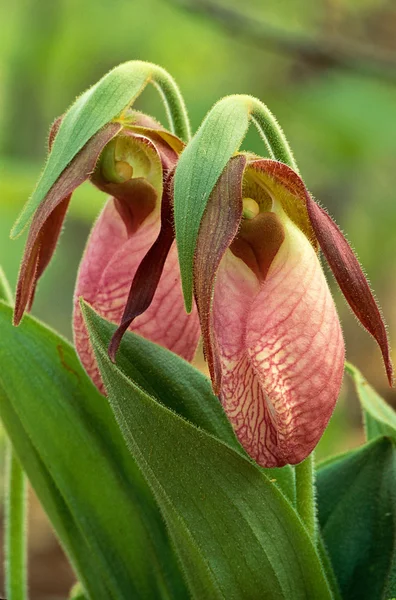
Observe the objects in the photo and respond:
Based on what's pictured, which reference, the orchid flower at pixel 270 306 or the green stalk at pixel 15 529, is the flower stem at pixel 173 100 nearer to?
the orchid flower at pixel 270 306

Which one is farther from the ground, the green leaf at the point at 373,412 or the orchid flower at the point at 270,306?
the orchid flower at the point at 270,306

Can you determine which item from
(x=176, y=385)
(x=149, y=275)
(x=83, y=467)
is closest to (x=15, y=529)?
(x=83, y=467)

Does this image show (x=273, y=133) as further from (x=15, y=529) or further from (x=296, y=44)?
(x=296, y=44)

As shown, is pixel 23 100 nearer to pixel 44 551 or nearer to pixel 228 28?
pixel 228 28

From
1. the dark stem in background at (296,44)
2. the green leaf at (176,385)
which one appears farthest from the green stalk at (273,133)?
the dark stem in background at (296,44)

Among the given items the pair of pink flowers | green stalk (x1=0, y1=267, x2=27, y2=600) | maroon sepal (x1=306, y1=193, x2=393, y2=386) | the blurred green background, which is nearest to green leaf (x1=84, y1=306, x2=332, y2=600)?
the pair of pink flowers

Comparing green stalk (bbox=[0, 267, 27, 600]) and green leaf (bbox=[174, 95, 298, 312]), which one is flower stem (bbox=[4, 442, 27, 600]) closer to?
green stalk (bbox=[0, 267, 27, 600])
